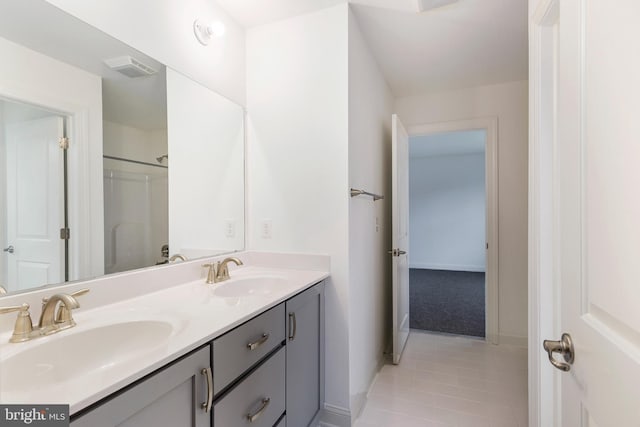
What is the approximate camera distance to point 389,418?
1.76 metres

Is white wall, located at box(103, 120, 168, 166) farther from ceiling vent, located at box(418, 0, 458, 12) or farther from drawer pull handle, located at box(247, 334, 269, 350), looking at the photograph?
ceiling vent, located at box(418, 0, 458, 12)

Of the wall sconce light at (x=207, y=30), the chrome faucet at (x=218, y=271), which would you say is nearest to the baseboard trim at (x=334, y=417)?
the chrome faucet at (x=218, y=271)

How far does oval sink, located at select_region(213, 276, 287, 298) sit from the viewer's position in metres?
1.52

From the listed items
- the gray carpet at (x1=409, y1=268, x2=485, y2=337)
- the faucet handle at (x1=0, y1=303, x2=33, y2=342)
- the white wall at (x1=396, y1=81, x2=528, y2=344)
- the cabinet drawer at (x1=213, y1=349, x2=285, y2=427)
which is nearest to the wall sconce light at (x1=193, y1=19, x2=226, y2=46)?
the faucet handle at (x1=0, y1=303, x2=33, y2=342)

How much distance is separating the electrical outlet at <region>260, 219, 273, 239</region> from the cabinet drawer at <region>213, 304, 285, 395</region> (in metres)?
0.69

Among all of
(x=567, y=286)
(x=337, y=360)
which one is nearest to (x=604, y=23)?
(x=567, y=286)

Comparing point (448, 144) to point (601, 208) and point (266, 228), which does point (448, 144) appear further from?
point (601, 208)

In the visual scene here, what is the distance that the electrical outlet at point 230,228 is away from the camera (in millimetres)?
1802

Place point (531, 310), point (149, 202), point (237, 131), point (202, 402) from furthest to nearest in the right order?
1. point (237, 131)
2. point (149, 202)
3. point (531, 310)
4. point (202, 402)

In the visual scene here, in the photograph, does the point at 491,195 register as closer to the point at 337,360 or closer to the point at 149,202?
the point at 337,360

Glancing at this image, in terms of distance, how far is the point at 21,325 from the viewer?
81cm

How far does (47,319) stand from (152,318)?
27cm

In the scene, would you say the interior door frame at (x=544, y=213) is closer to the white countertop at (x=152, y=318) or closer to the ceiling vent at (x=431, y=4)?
the ceiling vent at (x=431, y=4)

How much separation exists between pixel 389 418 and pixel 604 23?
2.01 m
